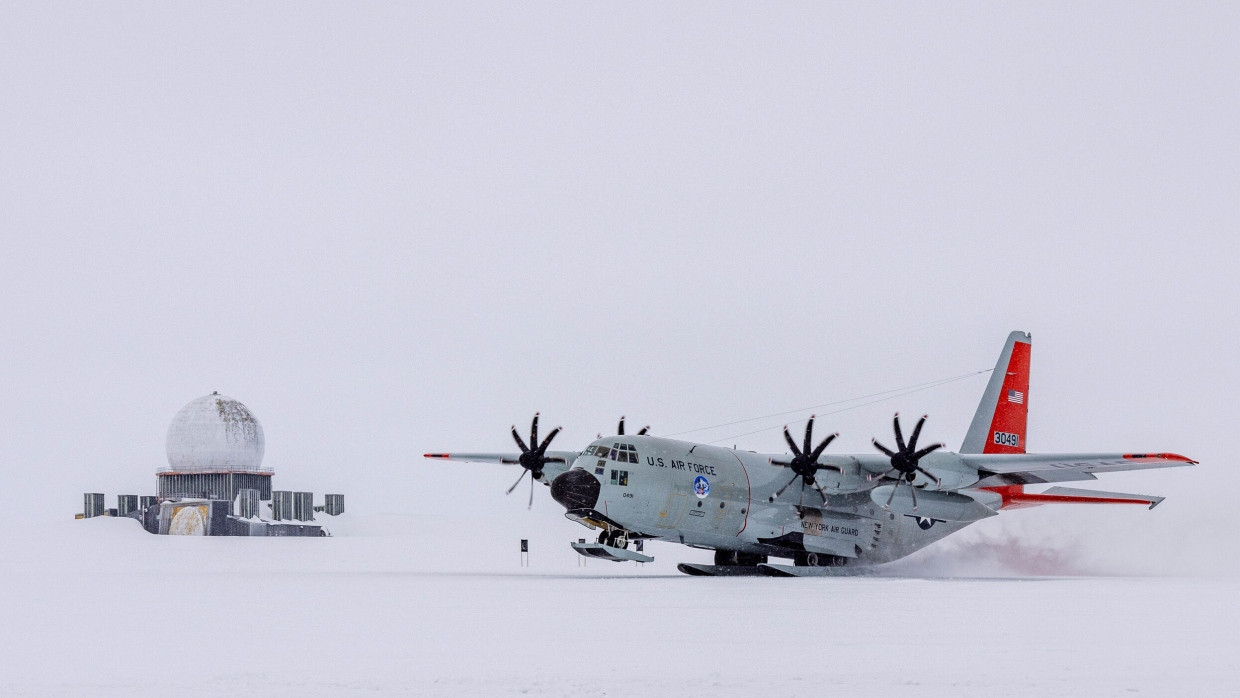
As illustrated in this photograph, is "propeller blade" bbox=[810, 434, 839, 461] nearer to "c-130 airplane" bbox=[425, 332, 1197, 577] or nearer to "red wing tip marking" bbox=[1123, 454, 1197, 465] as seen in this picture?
"c-130 airplane" bbox=[425, 332, 1197, 577]

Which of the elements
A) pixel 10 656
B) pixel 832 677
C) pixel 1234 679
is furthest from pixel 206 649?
pixel 1234 679

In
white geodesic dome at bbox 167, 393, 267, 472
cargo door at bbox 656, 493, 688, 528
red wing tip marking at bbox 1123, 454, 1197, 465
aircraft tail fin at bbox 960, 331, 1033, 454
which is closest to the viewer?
red wing tip marking at bbox 1123, 454, 1197, 465

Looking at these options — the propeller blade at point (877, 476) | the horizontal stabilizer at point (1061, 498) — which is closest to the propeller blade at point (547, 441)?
the propeller blade at point (877, 476)

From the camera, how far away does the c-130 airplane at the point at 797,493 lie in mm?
32594

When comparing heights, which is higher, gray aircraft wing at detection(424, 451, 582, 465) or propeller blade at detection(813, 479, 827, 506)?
gray aircraft wing at detection(424, 451, 582, 465)

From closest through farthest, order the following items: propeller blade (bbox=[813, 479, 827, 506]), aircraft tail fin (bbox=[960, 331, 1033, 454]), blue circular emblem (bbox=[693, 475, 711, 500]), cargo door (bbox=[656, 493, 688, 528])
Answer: cargo door (bbox=[656, 493, 688, 528]) → blue circular emblem (bbox=[693, 475, 711, 500]) → propeller blade (bbox=[813, 479, 827, 506]) → aircraft tail fin (bbox=[960, 331, 1033, 454])

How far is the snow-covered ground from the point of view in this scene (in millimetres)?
11867

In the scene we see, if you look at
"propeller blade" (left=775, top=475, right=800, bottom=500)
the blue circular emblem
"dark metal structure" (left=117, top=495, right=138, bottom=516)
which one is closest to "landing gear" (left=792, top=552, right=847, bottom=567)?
"propeller blade" (left=775, top=475, right=800, bottom=500)

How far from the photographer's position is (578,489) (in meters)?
32.1

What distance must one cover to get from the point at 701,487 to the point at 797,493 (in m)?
3.73

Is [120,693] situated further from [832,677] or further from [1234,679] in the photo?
[1234,679]

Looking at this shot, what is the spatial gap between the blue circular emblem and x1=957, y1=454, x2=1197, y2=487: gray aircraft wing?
7346mm

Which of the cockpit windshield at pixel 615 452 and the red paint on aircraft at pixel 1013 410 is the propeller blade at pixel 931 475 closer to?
the red paint on aircraft at pixel 1013 410

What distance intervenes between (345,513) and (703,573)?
51954 mm
